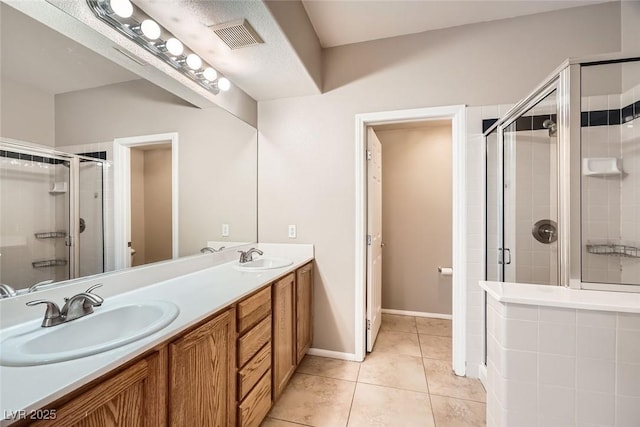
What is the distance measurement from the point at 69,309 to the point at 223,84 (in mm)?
1623

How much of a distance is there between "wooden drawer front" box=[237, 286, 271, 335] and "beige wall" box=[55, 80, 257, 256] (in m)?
0.61

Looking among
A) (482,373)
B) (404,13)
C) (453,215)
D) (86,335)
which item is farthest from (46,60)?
(482,373)

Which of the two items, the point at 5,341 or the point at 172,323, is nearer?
the point at 5,341

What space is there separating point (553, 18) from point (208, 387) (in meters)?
3.10

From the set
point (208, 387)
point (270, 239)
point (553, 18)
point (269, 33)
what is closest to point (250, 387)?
point (208, 387)

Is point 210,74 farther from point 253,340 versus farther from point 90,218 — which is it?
point 253,340

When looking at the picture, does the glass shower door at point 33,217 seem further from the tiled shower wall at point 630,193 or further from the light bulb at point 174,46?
the tiled shower wall at point 630,193

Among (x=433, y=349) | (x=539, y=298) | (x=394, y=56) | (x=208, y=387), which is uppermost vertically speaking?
(x=394, y=56)

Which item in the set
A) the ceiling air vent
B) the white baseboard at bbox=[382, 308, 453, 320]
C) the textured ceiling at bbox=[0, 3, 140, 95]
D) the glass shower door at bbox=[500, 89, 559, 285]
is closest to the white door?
the white baseboard at bbox=[382, 308, 453, 320]

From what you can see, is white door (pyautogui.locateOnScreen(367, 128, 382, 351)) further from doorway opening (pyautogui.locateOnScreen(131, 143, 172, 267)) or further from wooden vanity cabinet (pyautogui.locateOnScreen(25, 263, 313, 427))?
doorway opening (pyautogui.locateOnScreen(131, 143, 172, 267))

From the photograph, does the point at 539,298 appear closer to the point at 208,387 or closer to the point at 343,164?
the point at 208,387

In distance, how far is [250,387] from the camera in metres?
1.31

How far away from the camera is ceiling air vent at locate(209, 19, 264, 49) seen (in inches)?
55.2

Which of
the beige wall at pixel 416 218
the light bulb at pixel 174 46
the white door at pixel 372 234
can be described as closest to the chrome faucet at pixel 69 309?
the light bulb at pixel 174 46
